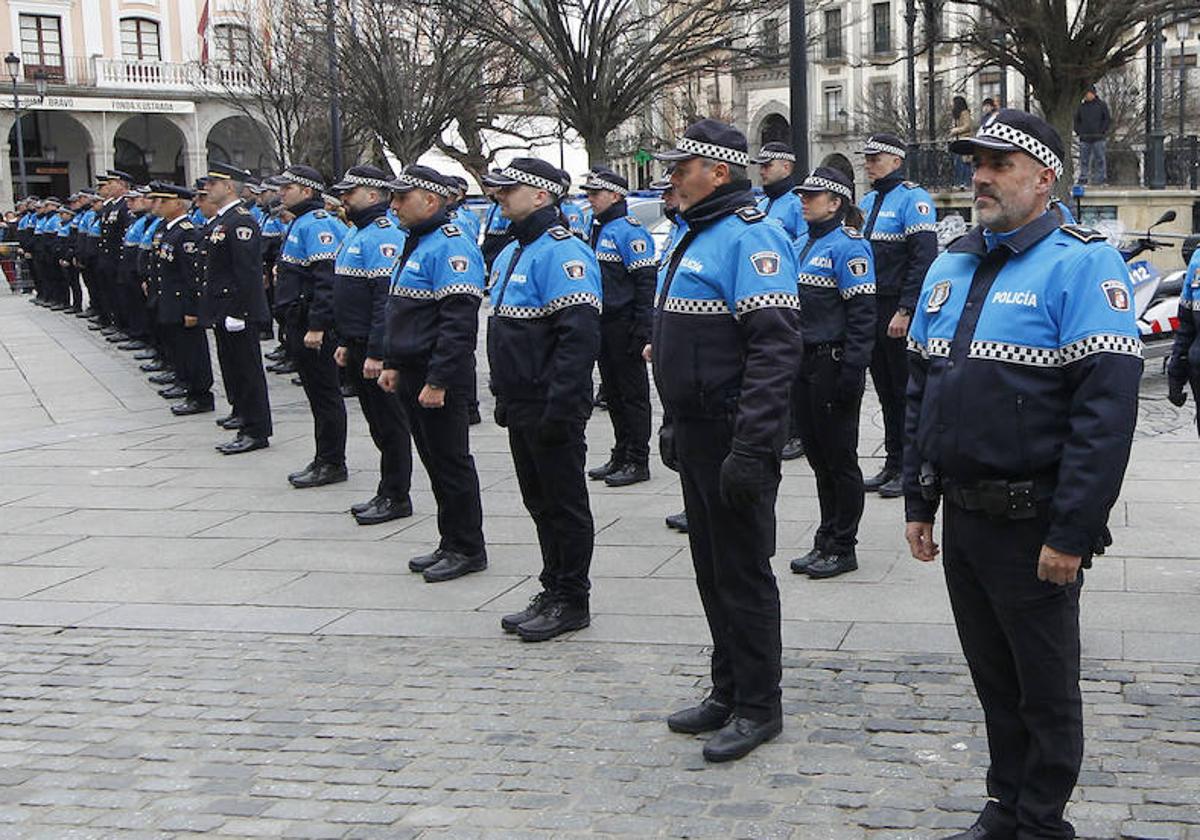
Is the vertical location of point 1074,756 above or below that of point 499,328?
below

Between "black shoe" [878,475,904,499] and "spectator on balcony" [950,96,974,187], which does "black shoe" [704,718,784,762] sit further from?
"spectator on balcony" [950,96,974,187]

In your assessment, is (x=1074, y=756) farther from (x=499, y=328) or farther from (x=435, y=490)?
(x=435, y=490)

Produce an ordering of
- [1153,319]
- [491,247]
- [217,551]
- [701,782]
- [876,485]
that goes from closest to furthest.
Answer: [701,782] < [217,551] < [876,485] < [1153,319] < [491,247]

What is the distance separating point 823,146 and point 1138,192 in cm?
5124

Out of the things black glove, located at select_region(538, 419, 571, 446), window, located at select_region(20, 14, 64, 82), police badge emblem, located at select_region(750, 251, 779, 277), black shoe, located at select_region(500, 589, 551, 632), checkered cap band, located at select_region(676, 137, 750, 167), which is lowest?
black shoe, located at select_region(500, 589, 551, 632)

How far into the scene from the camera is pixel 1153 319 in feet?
41.8

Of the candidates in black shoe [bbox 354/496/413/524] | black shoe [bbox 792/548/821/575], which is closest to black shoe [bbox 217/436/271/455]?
black shoe [bbox 354/496/413/524]

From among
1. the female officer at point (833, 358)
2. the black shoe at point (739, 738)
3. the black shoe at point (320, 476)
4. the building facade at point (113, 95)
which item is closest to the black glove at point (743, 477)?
the black shoe at point (739, 738)

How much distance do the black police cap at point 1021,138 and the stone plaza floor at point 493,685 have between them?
2.00 meters

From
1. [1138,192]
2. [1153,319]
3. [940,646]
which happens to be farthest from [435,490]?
[1138,192]

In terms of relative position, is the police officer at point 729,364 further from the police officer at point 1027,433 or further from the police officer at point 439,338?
the police officer at point 439,338

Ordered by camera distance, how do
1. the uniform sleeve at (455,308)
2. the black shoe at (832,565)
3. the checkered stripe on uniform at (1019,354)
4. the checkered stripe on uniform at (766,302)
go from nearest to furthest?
the checkered stripe on uniform at (1019,354), the checkered stripe on uniform at (766,302), the black shoe at (832,565), the uniform sleeve at (455,308)

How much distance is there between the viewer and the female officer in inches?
283

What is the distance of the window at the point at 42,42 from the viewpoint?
50719 mm
